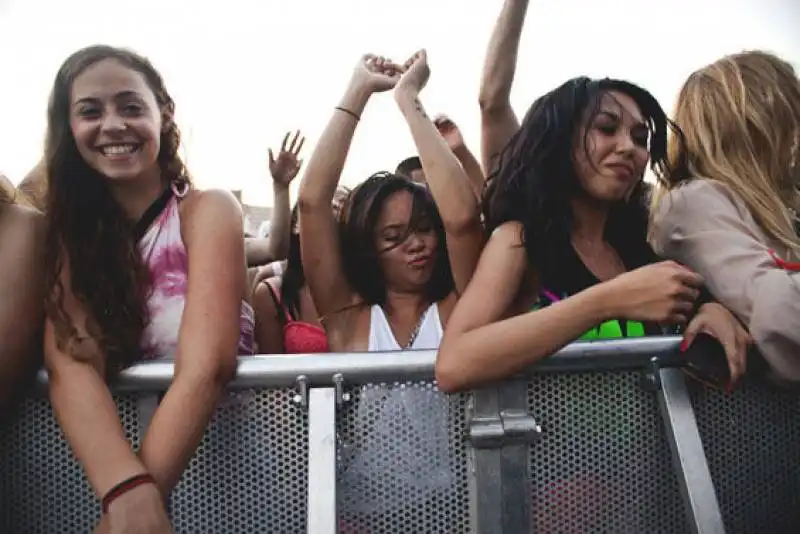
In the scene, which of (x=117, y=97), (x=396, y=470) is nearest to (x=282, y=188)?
(x=117, y=97)

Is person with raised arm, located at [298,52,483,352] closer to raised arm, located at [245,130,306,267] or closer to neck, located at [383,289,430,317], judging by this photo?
neck, located at [383,289,430,317]

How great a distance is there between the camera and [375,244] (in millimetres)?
2316

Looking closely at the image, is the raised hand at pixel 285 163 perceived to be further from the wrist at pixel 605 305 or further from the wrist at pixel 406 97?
the wrist at pixel 605 305

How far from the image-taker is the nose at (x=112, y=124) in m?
1.81

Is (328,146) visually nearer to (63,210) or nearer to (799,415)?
(63,210)

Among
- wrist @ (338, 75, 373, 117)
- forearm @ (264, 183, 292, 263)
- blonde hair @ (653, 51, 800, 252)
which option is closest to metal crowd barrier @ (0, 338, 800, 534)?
blonde hair @ (653, 51, 800, 252)

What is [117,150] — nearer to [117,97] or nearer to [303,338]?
[117,97]

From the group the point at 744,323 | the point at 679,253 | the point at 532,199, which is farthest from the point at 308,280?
the point at 744,323

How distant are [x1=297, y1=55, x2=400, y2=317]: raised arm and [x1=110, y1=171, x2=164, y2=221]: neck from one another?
0.45 metres

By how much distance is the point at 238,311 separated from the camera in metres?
1.61

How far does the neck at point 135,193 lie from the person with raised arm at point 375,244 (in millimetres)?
452

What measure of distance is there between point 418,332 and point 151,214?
84 centimetres

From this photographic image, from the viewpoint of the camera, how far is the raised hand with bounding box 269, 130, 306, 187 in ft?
11.5

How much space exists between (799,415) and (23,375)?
64.6 inches
